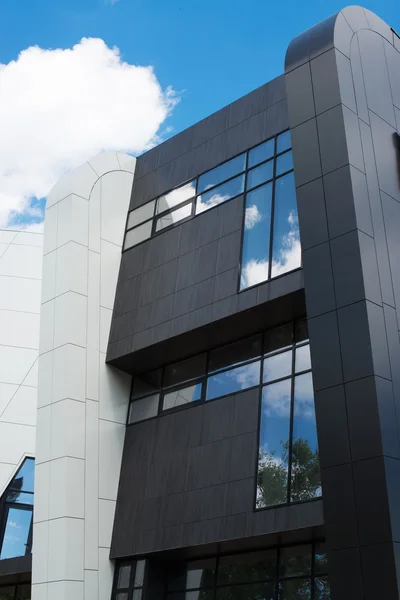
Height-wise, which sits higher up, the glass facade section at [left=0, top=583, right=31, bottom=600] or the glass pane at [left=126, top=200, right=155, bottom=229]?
the glass pane at [left=126, top=200, right=155, bottom=229]

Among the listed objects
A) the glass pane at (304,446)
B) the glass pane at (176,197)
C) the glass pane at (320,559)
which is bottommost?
the glass pane at (320,559)

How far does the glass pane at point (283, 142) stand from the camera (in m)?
18.0

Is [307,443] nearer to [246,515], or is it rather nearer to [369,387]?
[246,515]

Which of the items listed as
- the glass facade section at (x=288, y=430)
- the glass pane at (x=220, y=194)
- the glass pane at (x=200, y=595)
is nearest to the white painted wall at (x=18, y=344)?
the glass pane at (x=200, y=595)

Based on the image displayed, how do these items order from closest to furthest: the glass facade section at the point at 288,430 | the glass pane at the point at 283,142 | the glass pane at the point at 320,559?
1. the glass pane at the point at 320,559
2. the glass facade section at the point at 288,430
3. the glass pane at the point at 283,142

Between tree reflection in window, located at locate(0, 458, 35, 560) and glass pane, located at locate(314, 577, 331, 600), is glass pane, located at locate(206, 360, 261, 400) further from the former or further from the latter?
tree reflection in window, located at locate(0, 458, 35, 560)

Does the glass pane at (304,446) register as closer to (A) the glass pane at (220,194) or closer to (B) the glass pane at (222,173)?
(A) the glass pane at (220,194)

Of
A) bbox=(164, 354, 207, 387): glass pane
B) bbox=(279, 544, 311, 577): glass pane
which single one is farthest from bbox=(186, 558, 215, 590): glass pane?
bbox=(164, 354, 207, 387): glass pane

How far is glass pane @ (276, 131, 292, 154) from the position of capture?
18.0 m

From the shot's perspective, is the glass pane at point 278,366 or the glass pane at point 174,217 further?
the glass pane at point 174,217

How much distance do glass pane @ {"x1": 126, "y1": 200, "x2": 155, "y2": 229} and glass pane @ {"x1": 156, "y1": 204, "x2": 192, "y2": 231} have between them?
533 millimetres

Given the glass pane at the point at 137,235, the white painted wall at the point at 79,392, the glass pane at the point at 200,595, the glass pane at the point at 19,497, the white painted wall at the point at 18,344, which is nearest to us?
the glass pane at the point at 200,595

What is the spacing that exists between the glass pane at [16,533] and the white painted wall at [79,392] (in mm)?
4937

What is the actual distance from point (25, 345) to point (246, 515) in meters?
12.6
